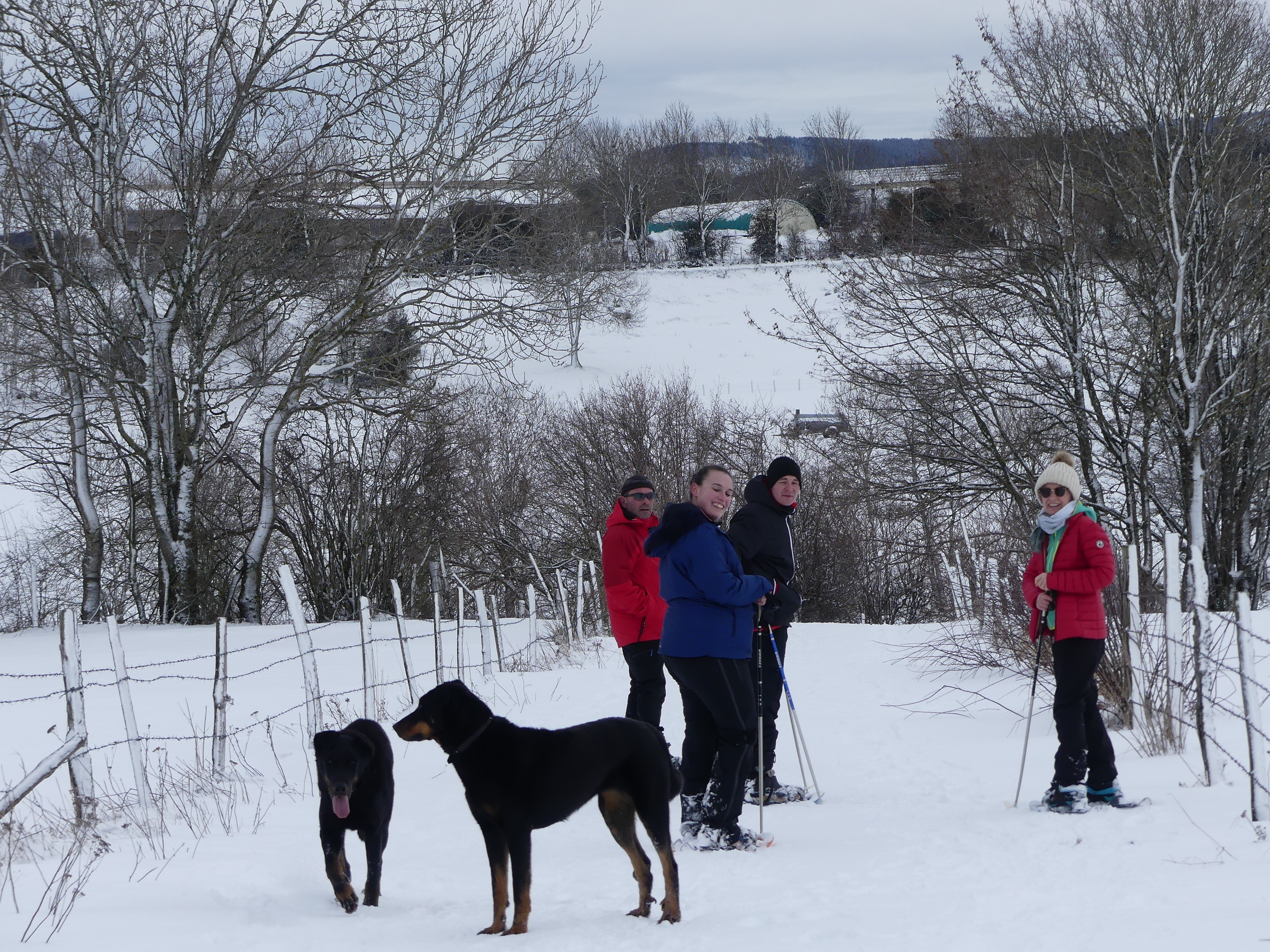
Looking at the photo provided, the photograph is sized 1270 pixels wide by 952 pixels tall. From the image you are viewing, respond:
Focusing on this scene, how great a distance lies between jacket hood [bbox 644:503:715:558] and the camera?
17.1 feet

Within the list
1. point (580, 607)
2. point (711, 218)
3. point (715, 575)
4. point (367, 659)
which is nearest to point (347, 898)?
point (715, 575)

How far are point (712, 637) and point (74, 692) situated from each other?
3742 mm

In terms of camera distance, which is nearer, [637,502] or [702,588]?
[702,588]

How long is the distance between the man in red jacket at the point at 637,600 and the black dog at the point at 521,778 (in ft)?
7.46

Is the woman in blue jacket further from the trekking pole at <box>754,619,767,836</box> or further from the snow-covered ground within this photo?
the snow-covered ground

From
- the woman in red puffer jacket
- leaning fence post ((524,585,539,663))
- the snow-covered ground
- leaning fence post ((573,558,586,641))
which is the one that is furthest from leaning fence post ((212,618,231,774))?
the snow-covered ground

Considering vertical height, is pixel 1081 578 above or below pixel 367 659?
above

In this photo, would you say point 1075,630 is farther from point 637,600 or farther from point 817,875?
point 637,600

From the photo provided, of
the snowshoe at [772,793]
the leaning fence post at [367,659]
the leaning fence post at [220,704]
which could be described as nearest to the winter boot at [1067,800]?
the snowshoe at [772,793]

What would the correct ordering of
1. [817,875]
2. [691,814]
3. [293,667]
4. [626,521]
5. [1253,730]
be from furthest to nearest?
[293,667] < [626,521] < [691,814] < [1253,730] < [817,875]

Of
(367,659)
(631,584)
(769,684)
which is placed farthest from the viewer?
(367,659)

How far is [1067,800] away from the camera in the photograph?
226 inches

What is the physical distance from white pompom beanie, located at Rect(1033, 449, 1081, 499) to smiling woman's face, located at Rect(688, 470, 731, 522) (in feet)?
5.26

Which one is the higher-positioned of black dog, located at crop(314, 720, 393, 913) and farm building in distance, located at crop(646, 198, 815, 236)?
farm building in distance, located at crop(646, 198, 815, 236)
